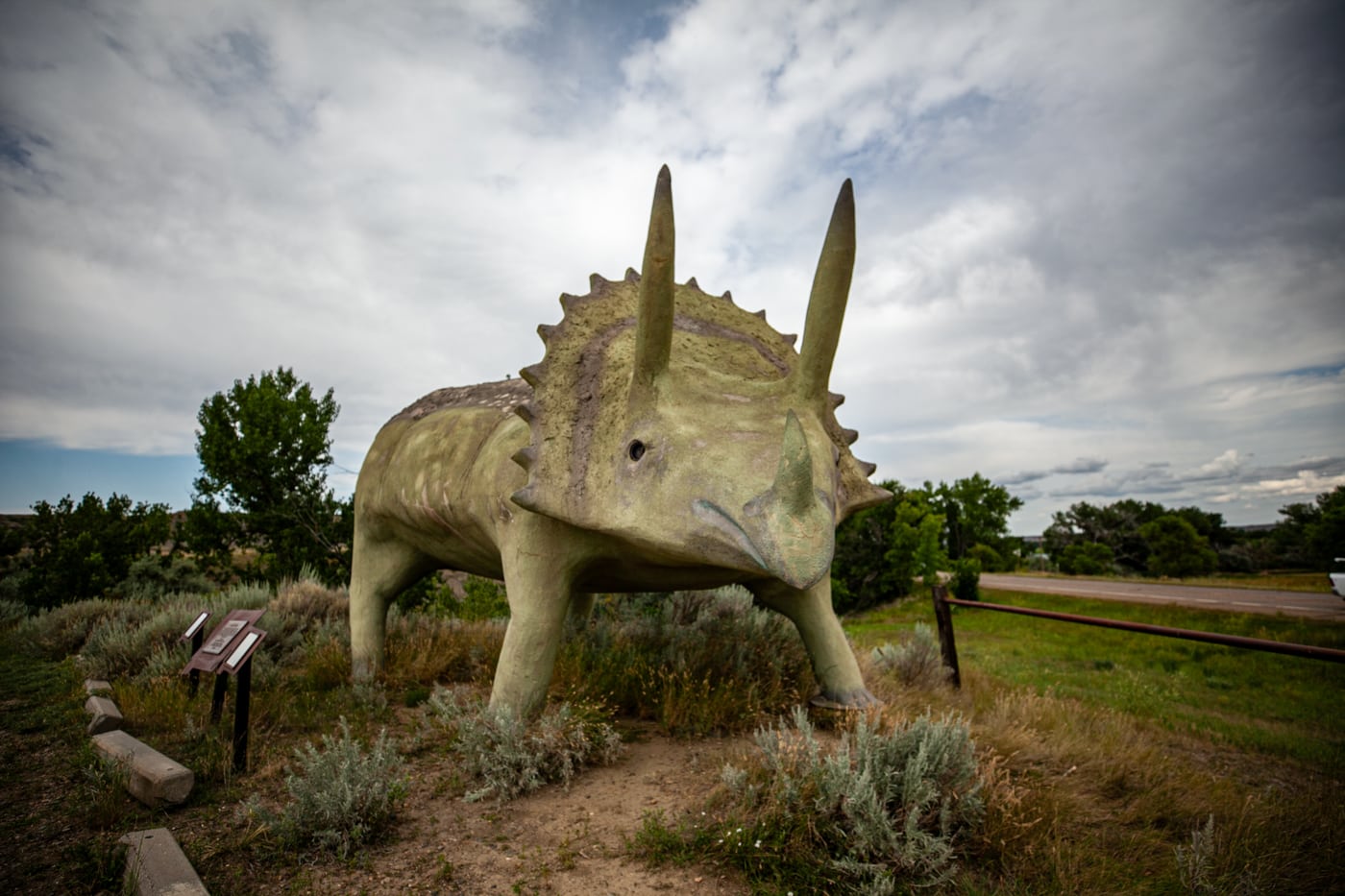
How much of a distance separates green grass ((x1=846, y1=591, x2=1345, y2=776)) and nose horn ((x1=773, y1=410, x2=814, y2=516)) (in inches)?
182

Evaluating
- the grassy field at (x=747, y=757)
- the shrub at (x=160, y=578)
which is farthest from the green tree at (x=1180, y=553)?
the shrub at (x=160, y=578)

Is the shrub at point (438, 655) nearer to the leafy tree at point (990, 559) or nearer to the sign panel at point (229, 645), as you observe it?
the sign panel at point (229, 645)

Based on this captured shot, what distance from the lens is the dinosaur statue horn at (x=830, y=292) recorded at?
2.45 m

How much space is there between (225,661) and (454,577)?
1145 centimetres

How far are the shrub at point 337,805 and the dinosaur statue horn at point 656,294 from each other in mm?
2021

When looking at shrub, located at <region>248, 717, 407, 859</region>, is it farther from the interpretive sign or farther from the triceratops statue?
the interpretive sign

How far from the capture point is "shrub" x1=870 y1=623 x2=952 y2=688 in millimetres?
5262

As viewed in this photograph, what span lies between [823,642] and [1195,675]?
7.09 metres

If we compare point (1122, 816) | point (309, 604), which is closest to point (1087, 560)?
point (1122, 816)

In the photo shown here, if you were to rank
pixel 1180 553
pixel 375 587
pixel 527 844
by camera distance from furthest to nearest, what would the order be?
pixel 1180 553, pixel 375 587, pixel 527 844

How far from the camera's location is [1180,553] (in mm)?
30500

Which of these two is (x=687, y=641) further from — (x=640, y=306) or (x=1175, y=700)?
(x=1175, y=700)

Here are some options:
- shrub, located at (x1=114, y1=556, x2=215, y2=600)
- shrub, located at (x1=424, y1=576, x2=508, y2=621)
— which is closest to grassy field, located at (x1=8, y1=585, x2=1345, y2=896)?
shrub, located at (x1=424, y1=576, x2=508, y2=621)

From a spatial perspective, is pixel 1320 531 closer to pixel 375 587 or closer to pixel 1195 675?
pixel 1195 675
